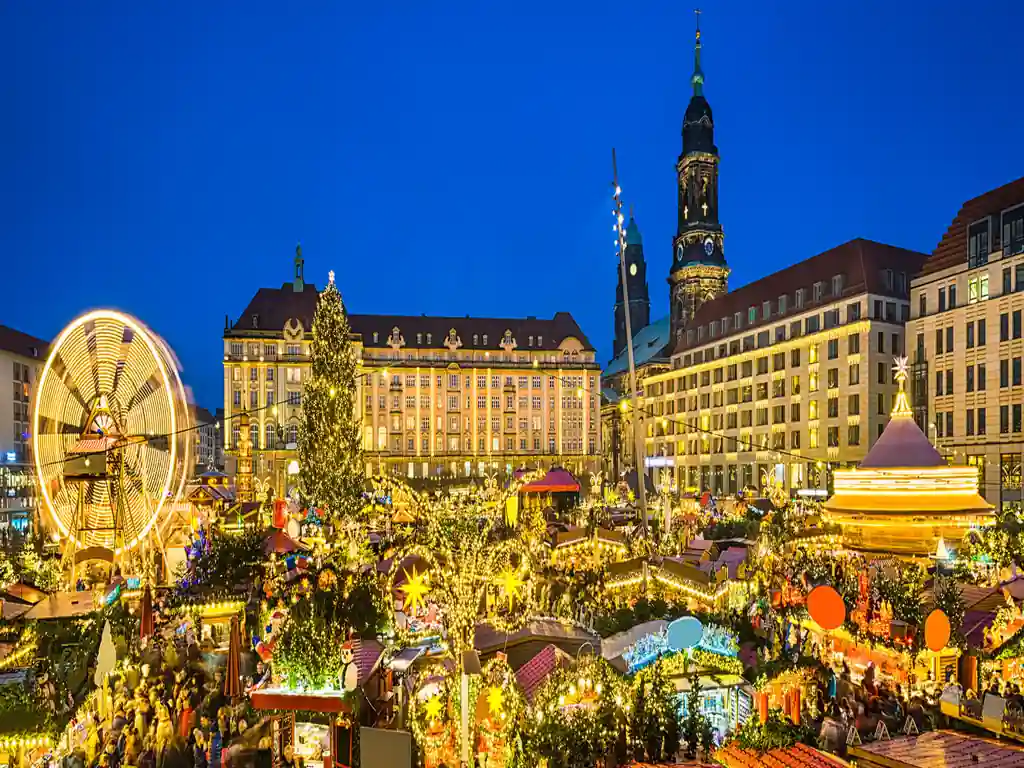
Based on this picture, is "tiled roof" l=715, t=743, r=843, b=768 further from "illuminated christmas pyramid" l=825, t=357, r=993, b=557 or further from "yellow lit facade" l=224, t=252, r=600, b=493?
"yellow lit facade" l=224, t=252, r=600, b=493

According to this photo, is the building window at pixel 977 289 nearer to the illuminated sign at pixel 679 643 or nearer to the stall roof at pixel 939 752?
the illuminated sign at pixel 679 643

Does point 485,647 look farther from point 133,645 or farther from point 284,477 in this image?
point 284,477

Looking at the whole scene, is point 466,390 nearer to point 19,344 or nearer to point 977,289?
point 19,344

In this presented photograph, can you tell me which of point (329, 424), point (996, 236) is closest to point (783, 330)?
point (996, 236)

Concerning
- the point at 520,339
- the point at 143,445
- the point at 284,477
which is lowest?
the point at 284,477

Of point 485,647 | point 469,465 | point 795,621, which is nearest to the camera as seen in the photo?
point 485,647

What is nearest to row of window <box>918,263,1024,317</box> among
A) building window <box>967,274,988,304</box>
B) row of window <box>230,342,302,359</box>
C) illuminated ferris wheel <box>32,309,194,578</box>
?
building window <box>967,274,988,304</box>

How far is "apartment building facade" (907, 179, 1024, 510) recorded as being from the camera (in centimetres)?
4062

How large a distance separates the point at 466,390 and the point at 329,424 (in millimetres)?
52585

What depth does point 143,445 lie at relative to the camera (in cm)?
2369

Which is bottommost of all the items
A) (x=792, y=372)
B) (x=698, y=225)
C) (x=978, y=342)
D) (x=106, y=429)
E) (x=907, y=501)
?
(x=907, y=501)

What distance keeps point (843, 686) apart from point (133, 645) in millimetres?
13550

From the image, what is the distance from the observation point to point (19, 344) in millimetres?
78812

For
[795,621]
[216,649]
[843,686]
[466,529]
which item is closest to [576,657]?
[466,529]
